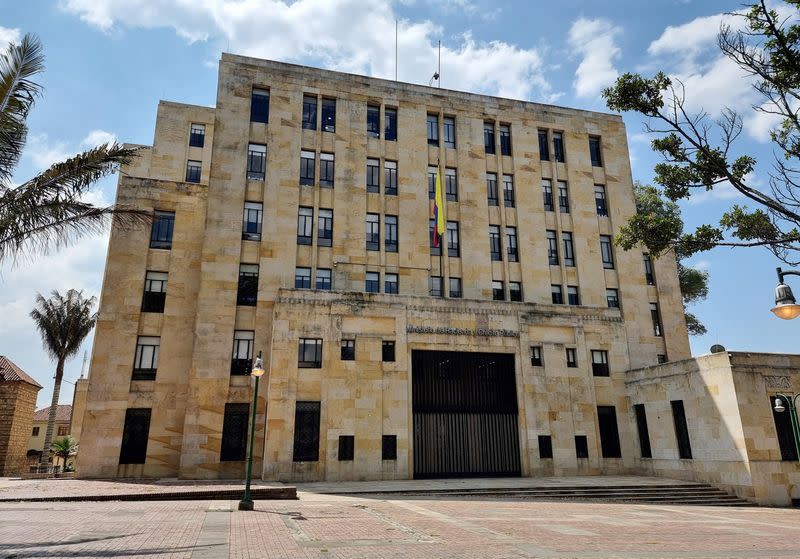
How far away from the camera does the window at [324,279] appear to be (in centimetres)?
3041

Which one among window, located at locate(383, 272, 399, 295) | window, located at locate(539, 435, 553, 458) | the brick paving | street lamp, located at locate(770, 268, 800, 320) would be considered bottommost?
the brick paving

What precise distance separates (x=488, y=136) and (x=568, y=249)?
947 centimetres

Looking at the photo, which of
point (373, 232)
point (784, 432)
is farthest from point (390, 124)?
point (784, 432)

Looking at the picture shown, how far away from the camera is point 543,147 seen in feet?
122

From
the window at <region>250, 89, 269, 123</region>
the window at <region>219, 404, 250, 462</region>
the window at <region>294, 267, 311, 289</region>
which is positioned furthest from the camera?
the window at <region>250, 89, 269, 123</region>

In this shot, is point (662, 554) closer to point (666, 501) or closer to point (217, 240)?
point (666, 501)

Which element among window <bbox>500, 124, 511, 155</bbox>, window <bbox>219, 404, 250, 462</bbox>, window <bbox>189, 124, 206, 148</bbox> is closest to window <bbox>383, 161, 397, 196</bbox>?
window <bbox>500, 124, 511, 155</bbox>

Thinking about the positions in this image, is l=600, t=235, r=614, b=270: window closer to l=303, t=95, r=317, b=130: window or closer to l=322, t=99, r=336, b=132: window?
l=322, t=99, r=336, b=132: window

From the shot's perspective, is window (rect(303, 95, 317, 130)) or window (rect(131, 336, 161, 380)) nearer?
window (rect(131, 336, 161, 380))

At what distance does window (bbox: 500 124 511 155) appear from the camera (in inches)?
1427

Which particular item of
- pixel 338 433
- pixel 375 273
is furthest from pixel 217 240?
pixel 338 433

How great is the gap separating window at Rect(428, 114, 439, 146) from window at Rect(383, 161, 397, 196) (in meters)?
3.24

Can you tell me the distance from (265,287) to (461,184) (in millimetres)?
14145

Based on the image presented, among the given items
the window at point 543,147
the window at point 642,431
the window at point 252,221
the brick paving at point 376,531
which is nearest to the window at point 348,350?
the window at point 252,221
